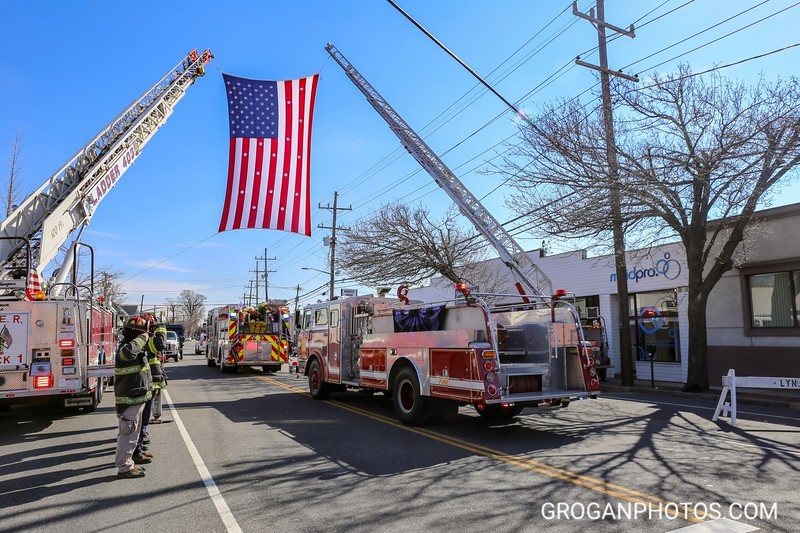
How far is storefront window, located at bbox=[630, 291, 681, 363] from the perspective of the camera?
19406 mm

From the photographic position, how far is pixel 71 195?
12312 millimetres

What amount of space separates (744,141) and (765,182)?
189cm

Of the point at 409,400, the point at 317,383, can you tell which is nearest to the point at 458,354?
the point at 409,400

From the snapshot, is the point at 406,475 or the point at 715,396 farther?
the point at 715,396

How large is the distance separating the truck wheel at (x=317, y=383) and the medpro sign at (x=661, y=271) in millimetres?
13151

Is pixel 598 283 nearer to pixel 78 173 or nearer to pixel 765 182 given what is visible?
pixel 765 182

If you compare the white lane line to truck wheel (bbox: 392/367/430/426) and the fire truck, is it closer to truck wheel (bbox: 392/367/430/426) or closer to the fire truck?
truck wheel (bbox: 392/367/430/426)

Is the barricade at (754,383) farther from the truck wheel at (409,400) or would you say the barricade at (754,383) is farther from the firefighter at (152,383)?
the firefighter at (152,383)

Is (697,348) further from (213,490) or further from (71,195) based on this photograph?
(71,195)

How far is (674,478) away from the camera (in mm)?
6012

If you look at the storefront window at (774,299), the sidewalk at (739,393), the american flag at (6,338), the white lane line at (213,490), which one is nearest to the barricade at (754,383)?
the sidewalk at (739,393)

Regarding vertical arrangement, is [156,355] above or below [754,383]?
above

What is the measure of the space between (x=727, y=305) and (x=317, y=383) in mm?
13201

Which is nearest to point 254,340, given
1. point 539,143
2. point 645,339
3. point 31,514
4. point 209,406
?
point 209,406
